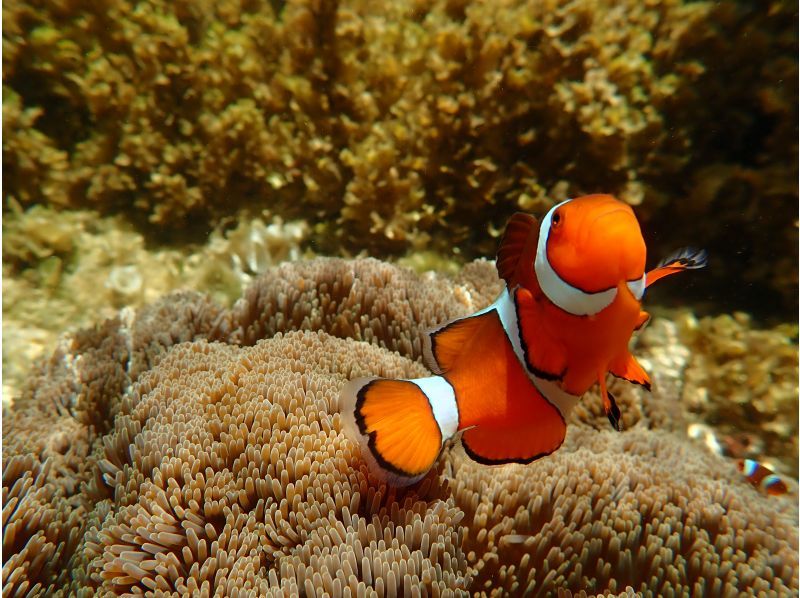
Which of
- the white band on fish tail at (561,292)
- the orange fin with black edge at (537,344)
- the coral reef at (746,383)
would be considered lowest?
the coral reef at (746,383)

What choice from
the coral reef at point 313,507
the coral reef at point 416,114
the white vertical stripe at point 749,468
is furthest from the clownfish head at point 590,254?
the coral reef at point 416,114

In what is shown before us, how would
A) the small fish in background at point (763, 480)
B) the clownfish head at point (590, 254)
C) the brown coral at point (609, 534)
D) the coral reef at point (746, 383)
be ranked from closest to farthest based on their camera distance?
the clownfish head at point (590, 254) < the brown coral at point (609, 534) < the small fish in background at point (763, 480) < the coral reef at point (746, 383)

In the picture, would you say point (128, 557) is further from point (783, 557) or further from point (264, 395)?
point (783, 557)

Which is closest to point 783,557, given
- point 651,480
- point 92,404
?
point 651,480

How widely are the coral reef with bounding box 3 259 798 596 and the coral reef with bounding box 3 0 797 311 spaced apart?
4.26ft

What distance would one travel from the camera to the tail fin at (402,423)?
93 cm

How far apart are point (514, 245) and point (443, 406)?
13.4 inches

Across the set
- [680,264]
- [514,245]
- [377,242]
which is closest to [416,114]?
[377,242]

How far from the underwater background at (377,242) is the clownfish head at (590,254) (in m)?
0.56

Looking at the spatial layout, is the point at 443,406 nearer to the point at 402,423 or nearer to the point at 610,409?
the point at 402,423

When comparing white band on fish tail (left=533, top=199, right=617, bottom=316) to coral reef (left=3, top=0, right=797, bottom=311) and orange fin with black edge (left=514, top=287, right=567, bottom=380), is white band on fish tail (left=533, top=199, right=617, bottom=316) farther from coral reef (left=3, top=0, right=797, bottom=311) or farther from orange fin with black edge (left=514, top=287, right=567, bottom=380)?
coral reef (left=3, top=0, right=797, bottom=311)

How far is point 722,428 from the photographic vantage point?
2.37 metres

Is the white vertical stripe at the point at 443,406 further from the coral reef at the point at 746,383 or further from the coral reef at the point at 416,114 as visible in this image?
the coral reef at the point at 746,383

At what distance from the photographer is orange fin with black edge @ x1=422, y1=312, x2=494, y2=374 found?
99 centimetres
